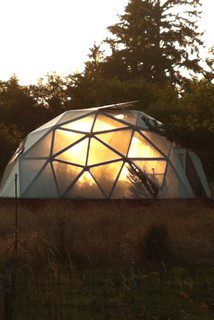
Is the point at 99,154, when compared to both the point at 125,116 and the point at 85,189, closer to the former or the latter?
the point at 85,189

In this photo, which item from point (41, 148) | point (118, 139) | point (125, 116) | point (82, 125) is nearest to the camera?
point (118, 139)

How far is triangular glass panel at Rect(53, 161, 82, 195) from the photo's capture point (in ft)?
80.5

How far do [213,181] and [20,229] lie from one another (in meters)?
17.1

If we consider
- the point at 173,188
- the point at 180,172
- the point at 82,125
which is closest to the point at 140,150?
the point at 180,172

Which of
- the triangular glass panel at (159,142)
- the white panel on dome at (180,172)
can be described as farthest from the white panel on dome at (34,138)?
the white panel on dome at (180,172)

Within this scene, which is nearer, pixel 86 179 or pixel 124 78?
pixel 86 179

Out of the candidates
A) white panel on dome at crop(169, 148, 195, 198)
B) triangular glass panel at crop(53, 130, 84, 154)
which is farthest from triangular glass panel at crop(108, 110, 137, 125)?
white panel on dome at crop(169, 148, 195, 198)

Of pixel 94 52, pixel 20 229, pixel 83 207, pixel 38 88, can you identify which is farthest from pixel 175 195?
pixel 94 52

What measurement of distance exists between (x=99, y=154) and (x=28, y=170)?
3081mm

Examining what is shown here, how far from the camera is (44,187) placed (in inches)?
974

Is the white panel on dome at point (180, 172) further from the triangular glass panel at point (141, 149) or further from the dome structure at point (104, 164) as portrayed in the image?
the triangular glass panel at point (141, 149)

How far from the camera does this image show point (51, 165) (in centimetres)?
2502

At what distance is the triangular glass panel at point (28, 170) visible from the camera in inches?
984

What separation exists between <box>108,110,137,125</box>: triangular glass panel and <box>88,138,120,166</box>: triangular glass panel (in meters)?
1.98
